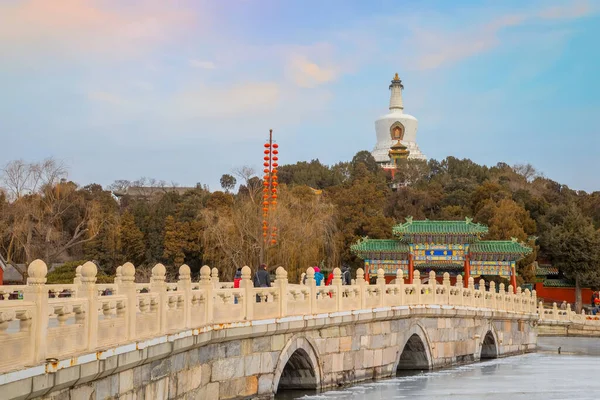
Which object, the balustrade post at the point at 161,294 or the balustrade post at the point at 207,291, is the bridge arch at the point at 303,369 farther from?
the balustrade post at the point at 161,294

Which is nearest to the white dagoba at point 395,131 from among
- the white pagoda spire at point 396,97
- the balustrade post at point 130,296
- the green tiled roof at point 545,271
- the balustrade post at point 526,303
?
the white pagoda spire at point 396,97

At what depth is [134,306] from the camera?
10.8 m

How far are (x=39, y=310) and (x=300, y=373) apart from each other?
9.56m

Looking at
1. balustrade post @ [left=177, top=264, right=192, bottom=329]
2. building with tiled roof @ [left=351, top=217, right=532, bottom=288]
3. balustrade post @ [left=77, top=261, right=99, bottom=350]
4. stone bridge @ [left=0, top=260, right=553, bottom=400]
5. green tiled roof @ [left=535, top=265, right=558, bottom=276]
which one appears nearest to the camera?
stone bridge @ [left=0, top=260, right=553, bottom=400]

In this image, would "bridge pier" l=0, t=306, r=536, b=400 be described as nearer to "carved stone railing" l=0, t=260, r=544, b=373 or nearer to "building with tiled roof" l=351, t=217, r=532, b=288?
"carved stone railing" l=0, t=260, r=544, b=373

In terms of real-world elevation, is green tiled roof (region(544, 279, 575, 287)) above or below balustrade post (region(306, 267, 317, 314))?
above

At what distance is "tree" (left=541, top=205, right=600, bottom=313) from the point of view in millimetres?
44250

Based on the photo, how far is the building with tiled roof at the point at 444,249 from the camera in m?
39.0

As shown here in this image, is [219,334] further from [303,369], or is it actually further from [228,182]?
[228,182]

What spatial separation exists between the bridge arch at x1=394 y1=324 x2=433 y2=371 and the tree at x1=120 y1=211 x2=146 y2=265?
23.4 meters

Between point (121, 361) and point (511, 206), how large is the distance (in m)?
39.0

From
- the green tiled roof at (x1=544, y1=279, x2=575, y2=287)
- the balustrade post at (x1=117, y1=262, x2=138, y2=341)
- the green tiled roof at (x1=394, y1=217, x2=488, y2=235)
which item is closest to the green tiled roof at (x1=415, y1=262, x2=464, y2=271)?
the green tiled roof at (x1=394, y1=217, x2=488, y2=235)

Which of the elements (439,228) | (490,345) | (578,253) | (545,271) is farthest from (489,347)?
(545,271)

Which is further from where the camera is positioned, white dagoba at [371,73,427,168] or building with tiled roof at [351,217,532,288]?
white dagoba at [371,73,427,168]
